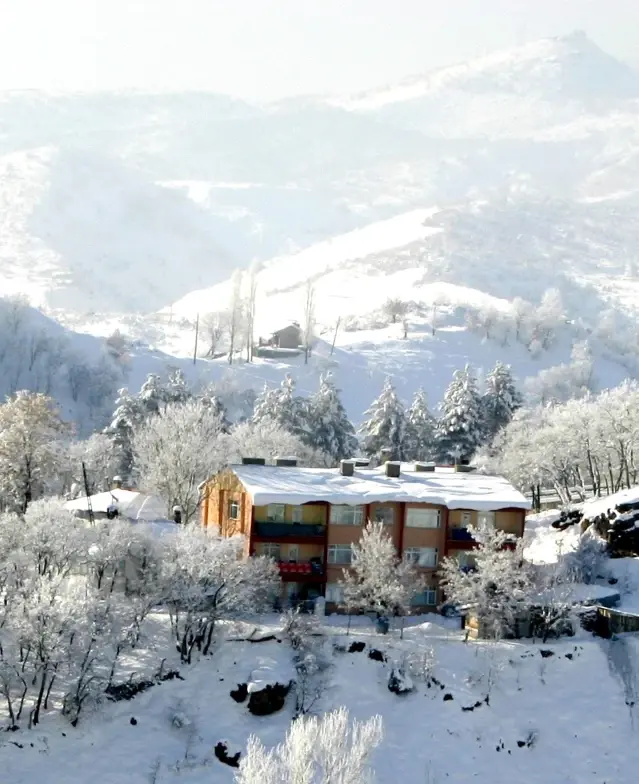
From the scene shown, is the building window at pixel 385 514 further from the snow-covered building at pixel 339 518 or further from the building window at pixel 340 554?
the building window at pixel 340 554

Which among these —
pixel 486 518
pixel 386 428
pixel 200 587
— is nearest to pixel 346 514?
pixel 486 518

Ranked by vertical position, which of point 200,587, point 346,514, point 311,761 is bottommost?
point 311,761

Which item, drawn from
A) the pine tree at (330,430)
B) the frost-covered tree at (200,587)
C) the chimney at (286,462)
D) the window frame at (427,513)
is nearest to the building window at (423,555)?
the window frame at (427,513)

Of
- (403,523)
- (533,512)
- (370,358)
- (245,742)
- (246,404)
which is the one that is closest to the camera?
(245,742)

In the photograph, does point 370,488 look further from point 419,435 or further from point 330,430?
point 419,435

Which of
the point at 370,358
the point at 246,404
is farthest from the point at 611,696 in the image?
the point at 370,358

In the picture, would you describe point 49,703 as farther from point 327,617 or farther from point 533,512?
point 533,512
